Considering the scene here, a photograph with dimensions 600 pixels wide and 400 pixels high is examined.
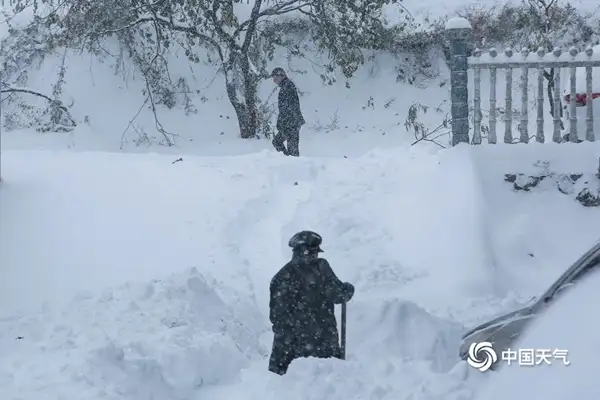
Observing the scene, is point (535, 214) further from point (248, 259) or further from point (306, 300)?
point (306, 300)

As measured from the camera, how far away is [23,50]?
50.4 ft

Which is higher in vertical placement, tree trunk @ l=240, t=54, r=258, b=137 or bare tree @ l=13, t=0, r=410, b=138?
bare tree @ l=13, t=0, r=410, b=138

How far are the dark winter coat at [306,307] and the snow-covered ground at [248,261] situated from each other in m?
0.28

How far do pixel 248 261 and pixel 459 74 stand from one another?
2.96 m

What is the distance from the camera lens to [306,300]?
5059 mm

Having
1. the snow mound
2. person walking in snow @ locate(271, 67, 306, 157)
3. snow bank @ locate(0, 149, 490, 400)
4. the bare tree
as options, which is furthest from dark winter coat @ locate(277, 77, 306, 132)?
the snow mound

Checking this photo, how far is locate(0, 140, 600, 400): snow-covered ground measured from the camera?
5270 mm

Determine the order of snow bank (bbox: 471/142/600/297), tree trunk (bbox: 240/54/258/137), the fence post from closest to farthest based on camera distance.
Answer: snow bank (bbox: 471/142/600/297)
the fence post
tree trunk (bbox: 240/54/258/137)

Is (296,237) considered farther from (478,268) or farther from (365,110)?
(365,110)

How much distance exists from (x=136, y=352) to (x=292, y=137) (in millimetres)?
6481

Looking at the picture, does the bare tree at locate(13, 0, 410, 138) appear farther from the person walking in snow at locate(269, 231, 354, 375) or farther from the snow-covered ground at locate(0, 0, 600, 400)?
the person walking in snow at locate(269, 231, 354, 375)

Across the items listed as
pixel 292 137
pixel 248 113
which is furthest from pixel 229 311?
pixel 248 113

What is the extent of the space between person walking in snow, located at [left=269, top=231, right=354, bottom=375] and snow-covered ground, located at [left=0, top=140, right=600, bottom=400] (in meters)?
0.29

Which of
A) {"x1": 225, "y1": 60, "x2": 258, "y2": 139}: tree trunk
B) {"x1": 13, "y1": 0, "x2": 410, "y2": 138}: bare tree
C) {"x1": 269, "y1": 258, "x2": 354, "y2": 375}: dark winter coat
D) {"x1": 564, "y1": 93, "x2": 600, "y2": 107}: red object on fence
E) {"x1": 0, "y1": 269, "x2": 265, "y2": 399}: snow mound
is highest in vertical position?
{"x1": 13, "y1": 0, "x2": 410, "y2": 138}: bare tree
